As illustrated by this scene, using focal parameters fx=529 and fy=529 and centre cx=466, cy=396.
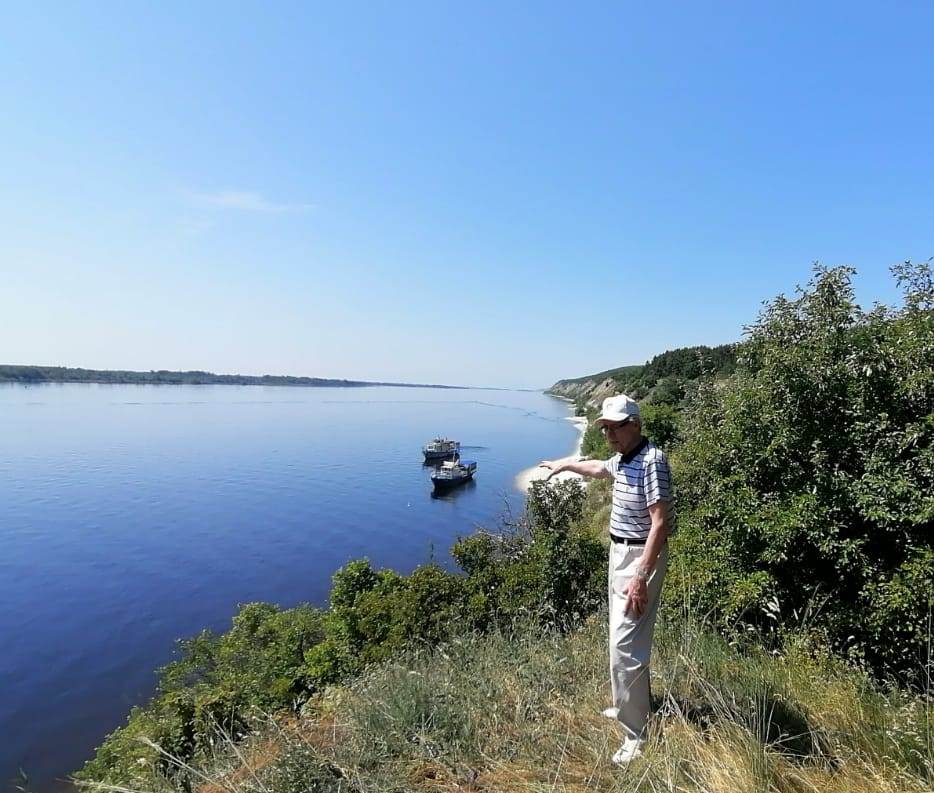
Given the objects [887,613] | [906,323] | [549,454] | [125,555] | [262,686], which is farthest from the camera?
[549,454]

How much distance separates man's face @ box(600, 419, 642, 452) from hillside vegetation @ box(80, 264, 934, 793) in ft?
4.62

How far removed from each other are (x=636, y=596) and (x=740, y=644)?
8.97ft

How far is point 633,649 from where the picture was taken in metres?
3.29

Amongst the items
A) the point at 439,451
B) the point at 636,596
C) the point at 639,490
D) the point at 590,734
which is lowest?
the point at 439,451

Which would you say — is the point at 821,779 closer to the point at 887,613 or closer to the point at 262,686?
the point at 887,613

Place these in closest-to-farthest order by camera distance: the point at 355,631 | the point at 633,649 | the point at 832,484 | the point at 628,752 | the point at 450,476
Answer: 1. the point at 628,752
2. the point at 633,649
3. the point at 832,484
4. the point at 355,631
5. the point at 450,476

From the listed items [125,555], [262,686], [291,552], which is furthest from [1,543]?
[262,686]

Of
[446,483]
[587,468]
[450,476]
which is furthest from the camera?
[450,476]

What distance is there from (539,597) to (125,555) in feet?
113

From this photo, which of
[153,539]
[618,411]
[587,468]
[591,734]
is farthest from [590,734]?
[153,539]

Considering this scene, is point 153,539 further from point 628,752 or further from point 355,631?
point 628,752

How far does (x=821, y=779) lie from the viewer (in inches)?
106

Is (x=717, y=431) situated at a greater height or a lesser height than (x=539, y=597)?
greater

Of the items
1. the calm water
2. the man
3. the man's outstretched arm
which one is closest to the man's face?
the man
